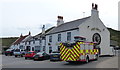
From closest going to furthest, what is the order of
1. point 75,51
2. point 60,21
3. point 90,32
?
point 75,51
point 90,32
point 60,21

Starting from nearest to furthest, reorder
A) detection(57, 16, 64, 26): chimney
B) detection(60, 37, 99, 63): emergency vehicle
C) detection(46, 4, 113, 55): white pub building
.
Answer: detection(60, 37, 99, 63): emergency vehicle < detection(46, 4, 113, 55): white pub building < detection(57, 16, 64, 26): chimney

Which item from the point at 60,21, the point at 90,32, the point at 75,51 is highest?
the point at 60,21

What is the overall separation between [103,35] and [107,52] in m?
3.42

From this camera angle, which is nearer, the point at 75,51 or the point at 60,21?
the point at 75,51

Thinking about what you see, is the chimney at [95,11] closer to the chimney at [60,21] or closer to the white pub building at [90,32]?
the white pub building at [90,32]

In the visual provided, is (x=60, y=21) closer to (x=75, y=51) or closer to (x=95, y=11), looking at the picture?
(x=95, y=11)

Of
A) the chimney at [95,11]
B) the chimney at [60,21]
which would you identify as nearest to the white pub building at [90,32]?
the chimney at [95,11]

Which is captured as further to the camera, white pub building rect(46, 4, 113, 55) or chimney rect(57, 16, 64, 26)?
chimney rect(57, 16, 64, 26)

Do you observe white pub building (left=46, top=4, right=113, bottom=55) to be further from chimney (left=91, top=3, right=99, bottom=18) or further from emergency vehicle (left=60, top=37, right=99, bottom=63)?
emergency vehicle (left=60, top=37, right=99, bottom=63)

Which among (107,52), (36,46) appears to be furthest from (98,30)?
(36,46)

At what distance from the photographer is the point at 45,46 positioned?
132 feet

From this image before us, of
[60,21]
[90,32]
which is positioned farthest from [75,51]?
[60,21]

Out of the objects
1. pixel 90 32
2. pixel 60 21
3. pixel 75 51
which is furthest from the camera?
pixel 60 21

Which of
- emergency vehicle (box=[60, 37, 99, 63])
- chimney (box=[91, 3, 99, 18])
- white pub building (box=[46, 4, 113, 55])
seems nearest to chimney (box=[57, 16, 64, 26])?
white pub building (box=[46, 4, 113, 55])
